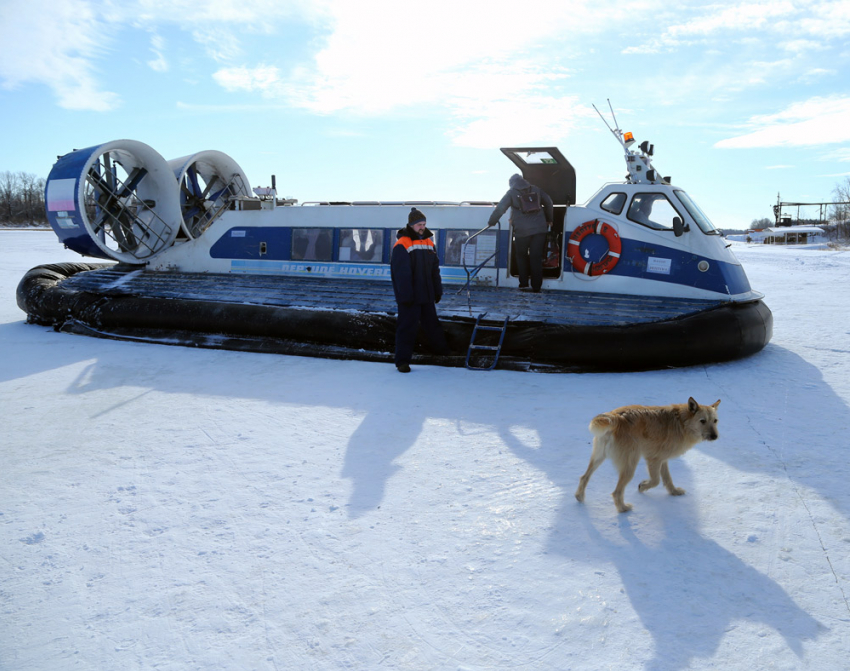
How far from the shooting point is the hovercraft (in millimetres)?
5143

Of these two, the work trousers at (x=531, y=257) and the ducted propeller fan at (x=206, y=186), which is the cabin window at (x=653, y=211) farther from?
the ducted propeller fan at (x=206, y=186)

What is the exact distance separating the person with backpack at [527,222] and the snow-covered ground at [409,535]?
1.97 m

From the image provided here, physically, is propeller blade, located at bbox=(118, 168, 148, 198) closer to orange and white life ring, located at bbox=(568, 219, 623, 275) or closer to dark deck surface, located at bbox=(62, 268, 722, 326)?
dark deck surface, located at bbox=(62, 268, 722, 326)

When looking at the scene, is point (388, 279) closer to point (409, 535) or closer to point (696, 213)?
point (696, 213)

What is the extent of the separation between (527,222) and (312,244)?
2810 mm

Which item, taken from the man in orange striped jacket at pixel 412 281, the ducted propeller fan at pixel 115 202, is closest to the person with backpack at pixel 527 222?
the man in orange striped jacket at pixel 412 281

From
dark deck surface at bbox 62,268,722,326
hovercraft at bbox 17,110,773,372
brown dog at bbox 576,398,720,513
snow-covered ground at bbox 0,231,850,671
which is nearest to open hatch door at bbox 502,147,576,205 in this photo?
hovercraft at bbox 17,110,773,372

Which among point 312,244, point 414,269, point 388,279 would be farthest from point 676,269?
point 312,244

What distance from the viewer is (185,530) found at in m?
2.47

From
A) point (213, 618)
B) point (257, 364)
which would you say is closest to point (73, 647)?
point (213, 618)

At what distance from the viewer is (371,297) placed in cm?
624

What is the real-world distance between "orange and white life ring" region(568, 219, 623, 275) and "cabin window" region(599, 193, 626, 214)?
0.15 metres

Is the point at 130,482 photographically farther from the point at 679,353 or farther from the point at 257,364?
the point at 679,353

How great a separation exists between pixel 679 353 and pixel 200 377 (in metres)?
4.00
